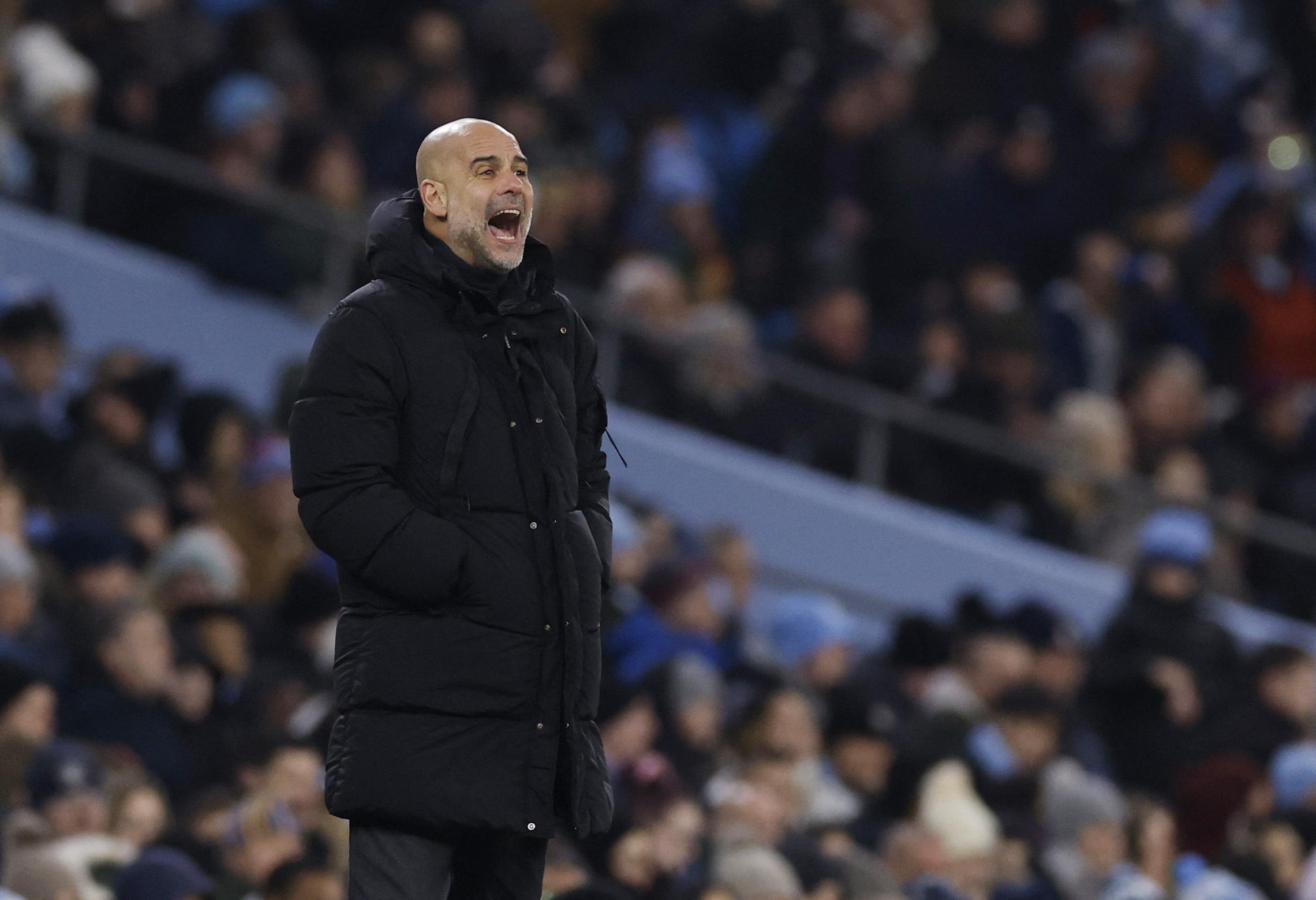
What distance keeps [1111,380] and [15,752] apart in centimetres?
711

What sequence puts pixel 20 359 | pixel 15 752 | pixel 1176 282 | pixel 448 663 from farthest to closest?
1. pixel 1176 282
2. pixel 20 359
3. pixel 15 752
4. pixel 448 663

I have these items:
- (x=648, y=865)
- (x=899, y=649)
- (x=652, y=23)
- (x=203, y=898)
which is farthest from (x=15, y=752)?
(x=652, y=23)

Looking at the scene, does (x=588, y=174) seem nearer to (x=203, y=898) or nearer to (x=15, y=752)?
(x=15, y=752)

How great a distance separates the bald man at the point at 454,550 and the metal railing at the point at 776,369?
6.99 meters

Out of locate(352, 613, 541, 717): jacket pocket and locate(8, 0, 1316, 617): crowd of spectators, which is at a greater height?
locate(8, 0, 1316, 617): crowd of spectators

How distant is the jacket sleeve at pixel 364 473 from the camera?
410 cm

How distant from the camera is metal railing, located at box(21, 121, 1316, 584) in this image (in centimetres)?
1134

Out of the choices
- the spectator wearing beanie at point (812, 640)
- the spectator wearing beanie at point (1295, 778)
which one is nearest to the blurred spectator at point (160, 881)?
the spectator wearing beanie at point (812, 640)

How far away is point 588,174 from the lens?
488 inches

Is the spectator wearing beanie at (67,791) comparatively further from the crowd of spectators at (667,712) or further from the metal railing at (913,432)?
the metal railing at (913,432)

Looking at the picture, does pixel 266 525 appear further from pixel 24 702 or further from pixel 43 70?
pixel 43 70

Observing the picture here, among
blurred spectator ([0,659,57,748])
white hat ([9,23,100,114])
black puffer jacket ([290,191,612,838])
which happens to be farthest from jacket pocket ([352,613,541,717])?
white hat ([9,23,100,114])

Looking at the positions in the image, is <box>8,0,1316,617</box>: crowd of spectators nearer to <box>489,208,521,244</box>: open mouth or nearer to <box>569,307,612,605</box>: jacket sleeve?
<box>569,307,612,605</box>: jacket sleeve

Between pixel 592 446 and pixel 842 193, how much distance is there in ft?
29.7
